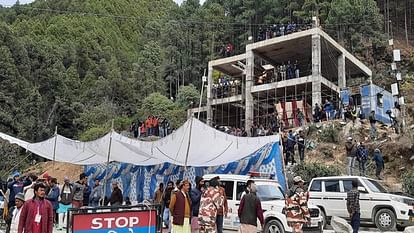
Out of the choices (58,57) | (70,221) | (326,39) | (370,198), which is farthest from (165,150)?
(58,57)

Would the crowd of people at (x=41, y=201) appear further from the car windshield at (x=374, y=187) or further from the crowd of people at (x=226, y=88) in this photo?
the crowd of people at (x=226, y=88)

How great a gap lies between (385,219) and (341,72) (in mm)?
24602

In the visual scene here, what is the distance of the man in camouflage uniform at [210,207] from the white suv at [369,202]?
213 inches

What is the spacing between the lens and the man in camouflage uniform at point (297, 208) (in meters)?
8.80

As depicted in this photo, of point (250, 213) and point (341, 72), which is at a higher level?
point (341, 72)

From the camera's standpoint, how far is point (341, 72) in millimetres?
36062

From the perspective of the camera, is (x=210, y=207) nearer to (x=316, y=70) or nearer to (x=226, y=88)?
(x=316, y=70)

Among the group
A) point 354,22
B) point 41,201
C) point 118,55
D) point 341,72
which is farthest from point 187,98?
point 41,201

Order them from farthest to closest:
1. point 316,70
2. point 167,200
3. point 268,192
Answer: point 316,70 → point 167,200 → point 268,192

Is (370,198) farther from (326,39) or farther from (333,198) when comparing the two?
(326,39)

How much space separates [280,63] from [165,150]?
2693 cm

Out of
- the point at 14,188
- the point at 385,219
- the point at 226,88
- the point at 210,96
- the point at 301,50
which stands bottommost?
the point at 385,219

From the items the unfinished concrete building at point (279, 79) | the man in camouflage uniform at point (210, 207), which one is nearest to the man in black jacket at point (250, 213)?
the man in camouflage uniform at point (210, 207)

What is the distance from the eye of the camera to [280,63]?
40.2 meters
